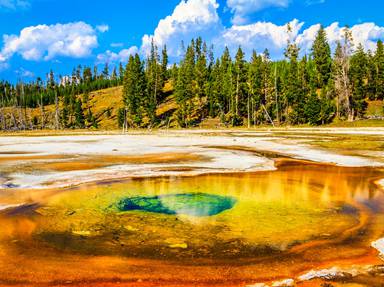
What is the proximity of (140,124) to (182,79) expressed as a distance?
13.8m

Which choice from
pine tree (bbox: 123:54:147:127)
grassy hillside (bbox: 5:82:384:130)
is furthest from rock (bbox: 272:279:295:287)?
pine tree (bbox: 123:54:147:127)

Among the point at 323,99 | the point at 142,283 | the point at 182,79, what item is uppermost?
the point at 182,79

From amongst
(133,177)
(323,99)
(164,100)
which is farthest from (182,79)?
(133,177)

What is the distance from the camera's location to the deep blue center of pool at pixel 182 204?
10.4 m

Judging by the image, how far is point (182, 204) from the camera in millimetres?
11211

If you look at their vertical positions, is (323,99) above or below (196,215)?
above

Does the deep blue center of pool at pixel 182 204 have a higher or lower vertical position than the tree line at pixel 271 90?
lower

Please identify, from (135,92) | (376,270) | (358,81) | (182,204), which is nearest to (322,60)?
(358,81)

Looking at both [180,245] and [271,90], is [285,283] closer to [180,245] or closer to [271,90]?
[180,245]

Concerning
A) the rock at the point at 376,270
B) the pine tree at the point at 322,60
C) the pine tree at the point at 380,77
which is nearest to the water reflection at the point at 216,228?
the rock at the point at 376,270

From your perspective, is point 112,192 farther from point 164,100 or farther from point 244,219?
point 164,100

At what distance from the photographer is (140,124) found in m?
85.3

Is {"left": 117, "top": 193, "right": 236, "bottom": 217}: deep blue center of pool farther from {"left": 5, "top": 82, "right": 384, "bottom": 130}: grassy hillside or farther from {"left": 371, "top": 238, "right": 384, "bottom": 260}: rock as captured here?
{"left": 5, "top": 82, "right": 384, "bottom": 130}: grassy hillside

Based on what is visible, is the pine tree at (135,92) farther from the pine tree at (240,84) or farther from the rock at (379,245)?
the rock at (379,245)
